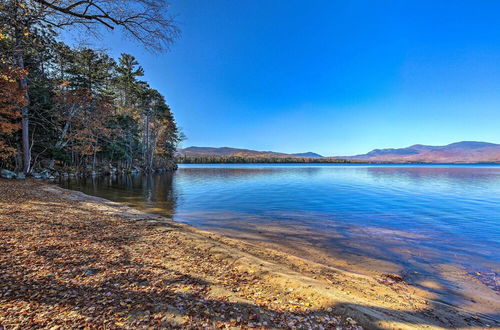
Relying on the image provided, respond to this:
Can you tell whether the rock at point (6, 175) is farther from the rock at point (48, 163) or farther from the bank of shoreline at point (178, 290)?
the bank of shoreline at point (178, 290)

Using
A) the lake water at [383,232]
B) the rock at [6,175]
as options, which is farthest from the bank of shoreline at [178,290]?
the rock at [6,175]

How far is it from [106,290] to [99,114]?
29.0 meters

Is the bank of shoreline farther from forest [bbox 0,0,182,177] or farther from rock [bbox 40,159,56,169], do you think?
rock [bbox 40,159,56,169]

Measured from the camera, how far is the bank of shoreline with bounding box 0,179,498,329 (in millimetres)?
2633

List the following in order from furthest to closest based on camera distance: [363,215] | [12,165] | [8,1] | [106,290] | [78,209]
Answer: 1. [12,165]
2. [363,215]
3. [78,209]
4. [8,1]
5. [106,290]

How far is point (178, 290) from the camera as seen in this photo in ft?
10.8

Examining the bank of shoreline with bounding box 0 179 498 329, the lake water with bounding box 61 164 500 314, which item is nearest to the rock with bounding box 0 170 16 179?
the lake water with bounding box 61 164 500 314

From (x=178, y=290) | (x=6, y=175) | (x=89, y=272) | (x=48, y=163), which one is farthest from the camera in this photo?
(x=48, y=163)

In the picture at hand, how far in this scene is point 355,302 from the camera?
329cm

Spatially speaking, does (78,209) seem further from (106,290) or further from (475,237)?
(475,237)

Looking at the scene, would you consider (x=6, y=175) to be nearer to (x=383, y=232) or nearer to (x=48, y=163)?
(x=48, y=163)

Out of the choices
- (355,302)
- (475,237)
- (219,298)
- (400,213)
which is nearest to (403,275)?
(355,302)

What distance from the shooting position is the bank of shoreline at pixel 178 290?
263 cm

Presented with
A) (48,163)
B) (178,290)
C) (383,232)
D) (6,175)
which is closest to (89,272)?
(178,290)
